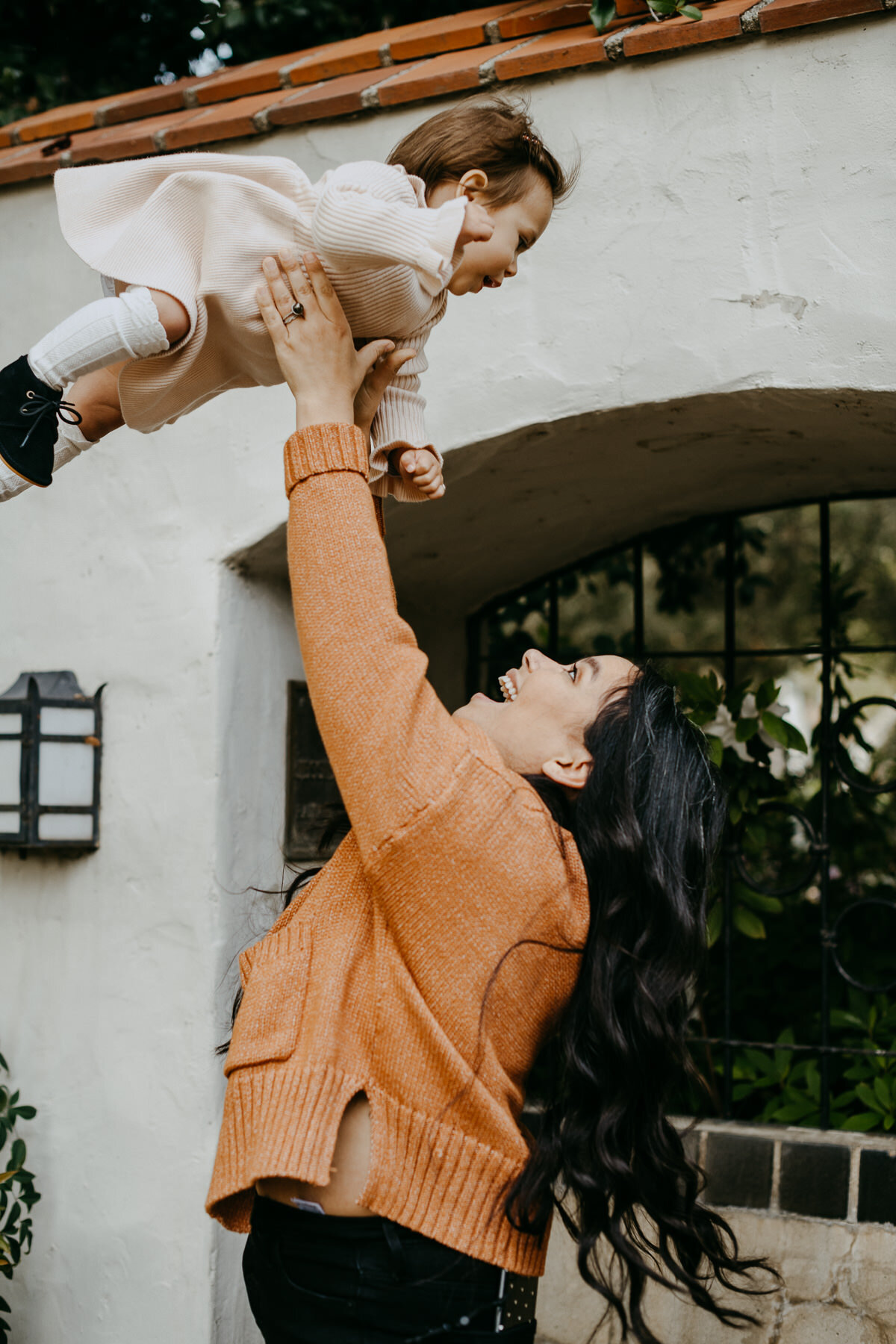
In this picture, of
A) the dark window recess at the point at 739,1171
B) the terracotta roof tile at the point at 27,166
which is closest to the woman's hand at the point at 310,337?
the terracotta roof tile at the point at 27,166

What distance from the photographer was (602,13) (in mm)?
2312

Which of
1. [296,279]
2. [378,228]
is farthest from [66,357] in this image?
[378,228]

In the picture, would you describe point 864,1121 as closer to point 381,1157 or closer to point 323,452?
point 381,1157

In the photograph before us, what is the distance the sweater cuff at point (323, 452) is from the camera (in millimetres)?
1245

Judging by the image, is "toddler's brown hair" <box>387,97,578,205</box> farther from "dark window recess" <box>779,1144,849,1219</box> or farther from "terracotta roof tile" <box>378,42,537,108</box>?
"dark window recess" <box>779,1144,849,1219</box>

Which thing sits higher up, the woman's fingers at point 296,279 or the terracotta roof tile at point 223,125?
the terracotta roof tile at point 223,125

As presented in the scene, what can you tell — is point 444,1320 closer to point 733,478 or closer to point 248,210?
point 248,210

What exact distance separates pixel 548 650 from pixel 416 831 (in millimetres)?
2052

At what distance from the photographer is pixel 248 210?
1317 millimetres

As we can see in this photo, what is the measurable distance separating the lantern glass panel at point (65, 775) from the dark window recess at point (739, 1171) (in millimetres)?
1678

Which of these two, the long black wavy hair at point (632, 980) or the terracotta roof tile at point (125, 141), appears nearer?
the long black wavy hair at point (632, 980)

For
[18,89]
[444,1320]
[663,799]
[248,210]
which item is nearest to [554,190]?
[248,210]

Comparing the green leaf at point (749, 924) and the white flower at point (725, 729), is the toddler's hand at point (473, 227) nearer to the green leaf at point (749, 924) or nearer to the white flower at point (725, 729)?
the white flower at point (725, 729)

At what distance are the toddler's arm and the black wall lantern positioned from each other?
1.62 meters
